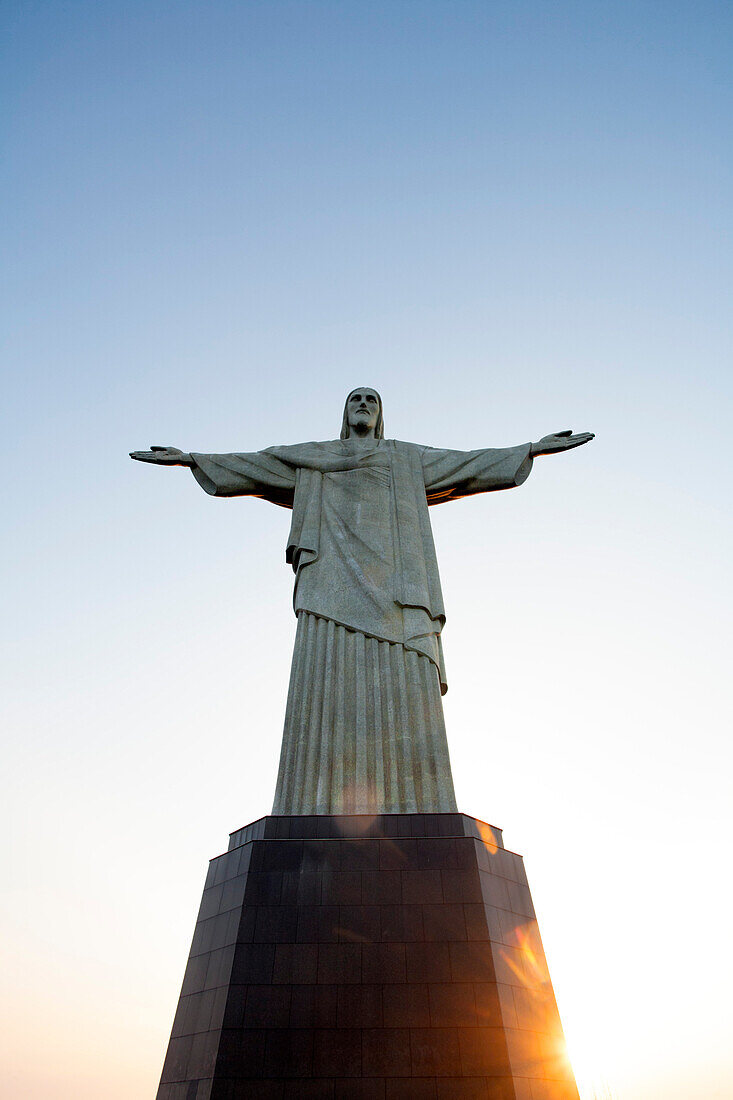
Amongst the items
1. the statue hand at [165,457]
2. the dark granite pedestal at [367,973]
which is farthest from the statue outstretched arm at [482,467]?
the dark granite pedestal at [367,973]

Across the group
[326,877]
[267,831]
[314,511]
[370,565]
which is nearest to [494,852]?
[326,877]

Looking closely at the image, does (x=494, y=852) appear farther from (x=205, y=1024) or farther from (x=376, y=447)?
(x=376, y=447)

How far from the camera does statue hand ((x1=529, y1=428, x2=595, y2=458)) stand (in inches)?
413

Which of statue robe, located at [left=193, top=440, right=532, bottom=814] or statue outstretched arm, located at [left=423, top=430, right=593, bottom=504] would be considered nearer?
statue robe, located at [left=193, top=440, right=532, bottom=814]

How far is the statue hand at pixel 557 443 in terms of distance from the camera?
413 inches

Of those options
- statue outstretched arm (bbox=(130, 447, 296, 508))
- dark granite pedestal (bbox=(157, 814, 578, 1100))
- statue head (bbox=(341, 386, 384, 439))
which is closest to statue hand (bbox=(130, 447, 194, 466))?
statue outstretched arm (bbox=(130, 447, 296, 508))

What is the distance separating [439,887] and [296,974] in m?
1.37

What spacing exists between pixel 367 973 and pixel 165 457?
22.0 feet

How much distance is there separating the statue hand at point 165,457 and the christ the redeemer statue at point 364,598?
0.6 inches

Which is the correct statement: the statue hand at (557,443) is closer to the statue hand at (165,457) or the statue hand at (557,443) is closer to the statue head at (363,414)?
the statue head at (363,414)

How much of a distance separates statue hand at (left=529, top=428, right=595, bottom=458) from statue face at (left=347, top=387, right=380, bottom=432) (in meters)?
2.16

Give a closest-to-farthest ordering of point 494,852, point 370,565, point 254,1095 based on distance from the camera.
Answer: point 254,1095, point 494,852, point 370,565

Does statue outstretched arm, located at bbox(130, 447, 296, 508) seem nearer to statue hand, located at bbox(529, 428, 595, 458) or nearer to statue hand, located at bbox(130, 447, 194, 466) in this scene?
statue hand, located at bbox(130, 447, 194, 466)

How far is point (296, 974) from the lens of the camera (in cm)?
657
